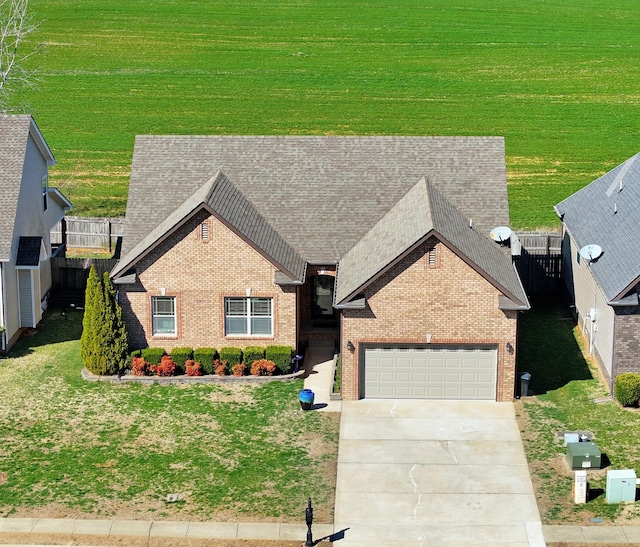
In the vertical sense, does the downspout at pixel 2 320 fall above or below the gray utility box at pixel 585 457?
above

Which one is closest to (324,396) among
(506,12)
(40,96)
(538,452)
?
(538,452)

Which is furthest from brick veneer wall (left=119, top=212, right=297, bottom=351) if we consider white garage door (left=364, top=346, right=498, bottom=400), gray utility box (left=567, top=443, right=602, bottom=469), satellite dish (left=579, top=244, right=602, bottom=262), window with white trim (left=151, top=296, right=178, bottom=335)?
gray utility box (left=567, top=443, right=602, bottom=469)

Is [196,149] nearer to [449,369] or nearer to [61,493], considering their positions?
[449,369]

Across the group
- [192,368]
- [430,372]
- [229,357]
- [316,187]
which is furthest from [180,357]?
[430,372]

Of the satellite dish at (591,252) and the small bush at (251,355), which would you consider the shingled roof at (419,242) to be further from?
the small bush at (251,355)

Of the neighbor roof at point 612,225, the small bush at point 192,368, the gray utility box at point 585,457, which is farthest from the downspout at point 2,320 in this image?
the neighbor roof at point 612,225
